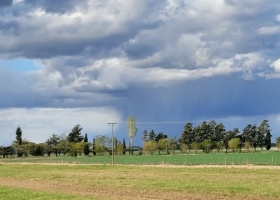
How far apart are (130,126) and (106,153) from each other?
54.3 feet

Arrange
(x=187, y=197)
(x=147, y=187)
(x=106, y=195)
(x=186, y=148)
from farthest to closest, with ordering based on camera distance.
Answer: (x=186, y=148)
(x=147, y=187)
(x=106, y=195)
(x=187, y=197)

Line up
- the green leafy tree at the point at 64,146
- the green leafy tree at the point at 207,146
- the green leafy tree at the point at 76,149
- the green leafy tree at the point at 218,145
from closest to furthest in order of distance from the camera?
1. the green leafy tree at the point at 76,149
2. the green leafy tree at the point at 207,146
3. the green leafy tree at the point at 218,145
4. the green leafy tree at the point at 64,146

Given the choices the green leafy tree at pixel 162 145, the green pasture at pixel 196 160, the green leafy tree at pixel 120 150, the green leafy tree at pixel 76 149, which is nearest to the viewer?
the green pasture at pixel 196 160

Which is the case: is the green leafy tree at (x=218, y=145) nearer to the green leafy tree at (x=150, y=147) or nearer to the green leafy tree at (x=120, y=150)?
the green leafy tree at (x=150, y=147)

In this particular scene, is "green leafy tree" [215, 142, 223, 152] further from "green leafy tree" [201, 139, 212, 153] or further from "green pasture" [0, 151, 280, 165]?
"green pasture" [0, 151, 280, 165]

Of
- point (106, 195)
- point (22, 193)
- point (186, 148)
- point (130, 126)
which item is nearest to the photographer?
point (106, 195)

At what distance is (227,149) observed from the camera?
7785 inches

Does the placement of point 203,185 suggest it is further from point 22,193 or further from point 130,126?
point 130,126

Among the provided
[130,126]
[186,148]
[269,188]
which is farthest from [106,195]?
[186,148]

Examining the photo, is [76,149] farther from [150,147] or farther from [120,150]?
[150,147]

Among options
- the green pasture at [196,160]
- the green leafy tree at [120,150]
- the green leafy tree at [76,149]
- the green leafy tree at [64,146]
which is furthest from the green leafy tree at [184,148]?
the green pasture at [196,160]

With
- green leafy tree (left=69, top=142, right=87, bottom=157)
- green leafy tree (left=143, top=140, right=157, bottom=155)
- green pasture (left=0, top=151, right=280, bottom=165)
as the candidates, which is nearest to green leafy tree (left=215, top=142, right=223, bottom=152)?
green leafy tree (left=143, top=140, right=157, bottom=155)

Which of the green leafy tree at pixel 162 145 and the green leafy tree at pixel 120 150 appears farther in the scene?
the green leafy tree at pixel 162 145

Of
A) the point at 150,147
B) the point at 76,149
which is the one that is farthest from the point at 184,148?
the point at 76,149
